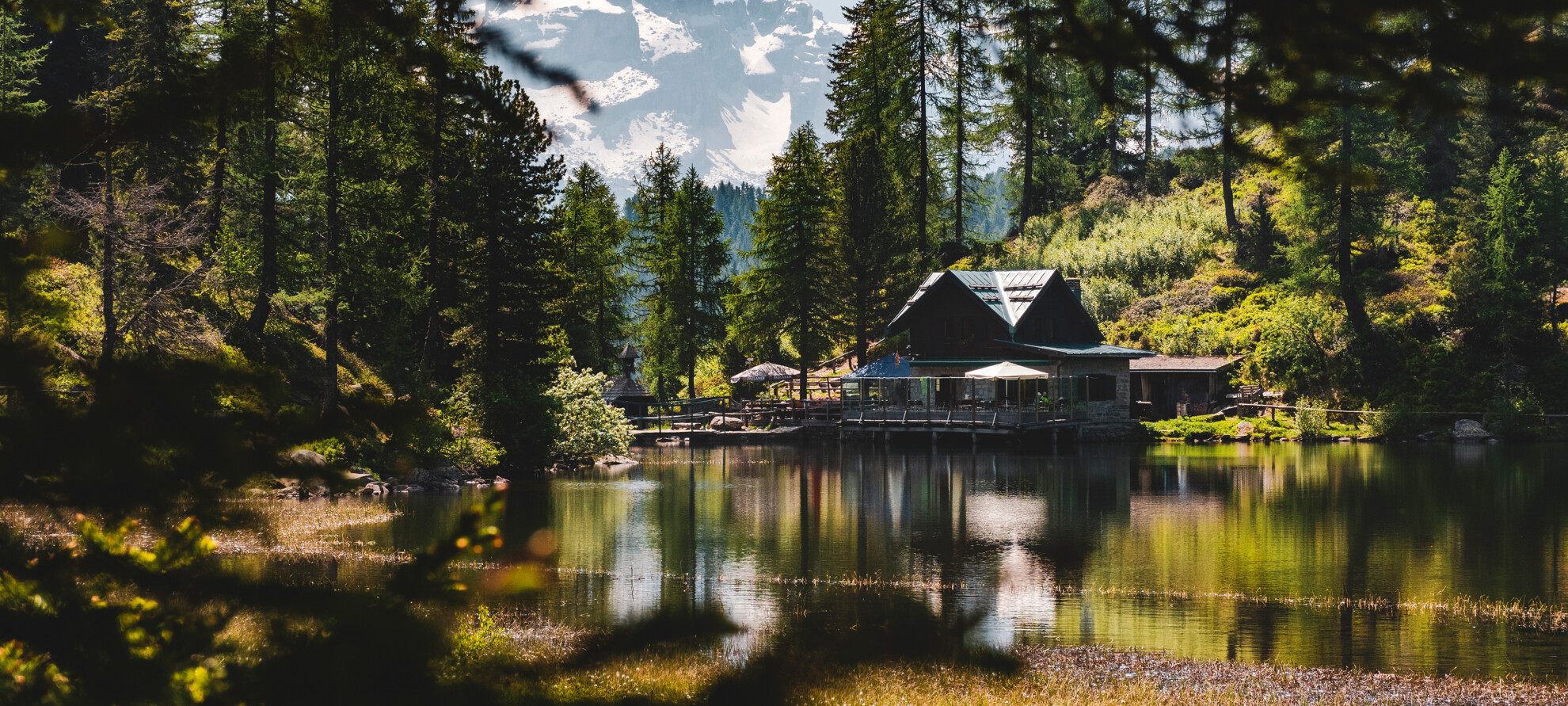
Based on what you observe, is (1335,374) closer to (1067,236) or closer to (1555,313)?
(1555,313)

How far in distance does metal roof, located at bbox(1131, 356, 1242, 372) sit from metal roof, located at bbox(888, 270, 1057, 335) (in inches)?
254

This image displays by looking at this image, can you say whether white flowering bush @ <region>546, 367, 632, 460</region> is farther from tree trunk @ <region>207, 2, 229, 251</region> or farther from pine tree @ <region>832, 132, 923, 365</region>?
pine tree @ <region>832, 132, 923, 365</region>

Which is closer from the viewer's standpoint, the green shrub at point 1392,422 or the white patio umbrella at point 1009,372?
the white patio umbrella at point 1009,372

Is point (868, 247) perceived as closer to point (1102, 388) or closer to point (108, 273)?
point (1102, 388)

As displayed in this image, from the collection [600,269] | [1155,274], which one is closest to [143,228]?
[600,269]

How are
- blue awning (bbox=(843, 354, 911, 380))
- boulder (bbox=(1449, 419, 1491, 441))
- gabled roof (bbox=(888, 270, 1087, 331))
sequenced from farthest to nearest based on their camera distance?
gabled roof (bbox=(888, 270, 1087, 331)) < blue awning (bbox=(843, 354, 911, 380)) < boulder (bbox=(1449, 419, 1491, 441))

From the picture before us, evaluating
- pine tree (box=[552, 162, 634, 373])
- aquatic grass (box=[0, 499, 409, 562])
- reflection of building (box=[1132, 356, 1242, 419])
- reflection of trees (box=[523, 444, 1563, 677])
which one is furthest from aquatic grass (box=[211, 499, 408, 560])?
reflection of building (box=[1132, 356, 1242, 419])

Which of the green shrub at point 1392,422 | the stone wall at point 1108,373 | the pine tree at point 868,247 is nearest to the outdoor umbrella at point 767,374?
the pine tree at point 868,247

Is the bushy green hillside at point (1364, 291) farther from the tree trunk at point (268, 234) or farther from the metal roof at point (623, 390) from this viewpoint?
the tree trunk at point (268, 234)

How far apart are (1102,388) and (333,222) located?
34.7 metres

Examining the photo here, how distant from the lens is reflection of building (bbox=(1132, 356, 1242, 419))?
167ft

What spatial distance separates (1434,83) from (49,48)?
54313mm

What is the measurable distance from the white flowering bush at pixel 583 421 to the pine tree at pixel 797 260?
1751 cm

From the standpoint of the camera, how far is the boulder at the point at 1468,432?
42750 millimetres
